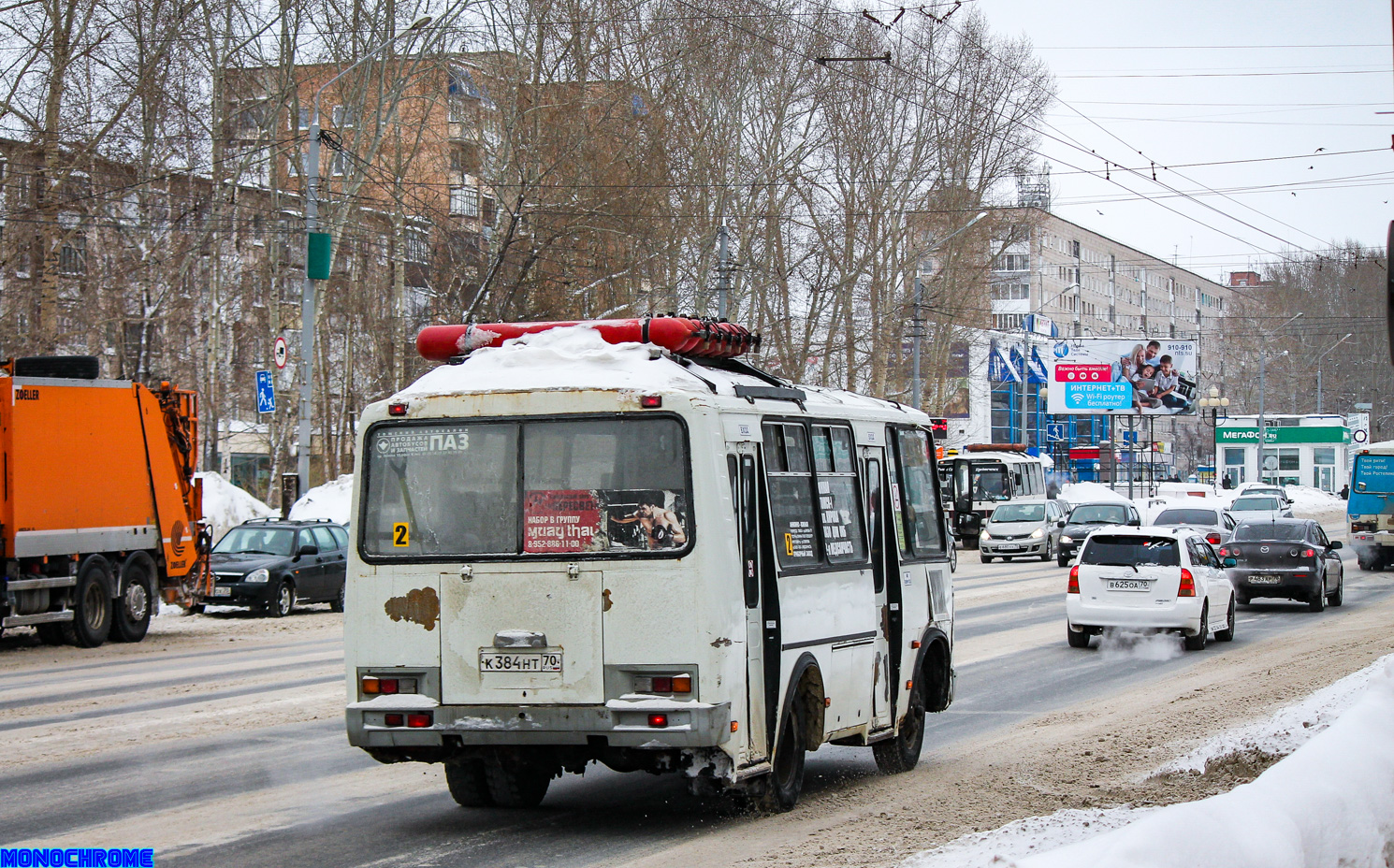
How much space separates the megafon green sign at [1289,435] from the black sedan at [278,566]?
270 ft

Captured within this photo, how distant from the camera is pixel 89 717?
13.1 m

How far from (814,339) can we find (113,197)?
104ft

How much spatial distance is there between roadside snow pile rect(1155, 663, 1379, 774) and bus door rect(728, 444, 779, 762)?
328 cm

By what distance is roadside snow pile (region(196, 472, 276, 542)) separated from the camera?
36.0 meters

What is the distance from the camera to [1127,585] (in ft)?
66.2

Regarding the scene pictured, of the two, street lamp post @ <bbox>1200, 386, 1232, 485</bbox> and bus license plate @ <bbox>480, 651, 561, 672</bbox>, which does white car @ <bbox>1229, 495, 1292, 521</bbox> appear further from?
bus license plate @ <bbox>480, 651, 561, 672</bbox>

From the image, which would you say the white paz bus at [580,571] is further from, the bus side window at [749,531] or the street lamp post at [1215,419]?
the street lamp post at [1215,419]

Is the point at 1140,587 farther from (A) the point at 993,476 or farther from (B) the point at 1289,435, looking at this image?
(B) the point at 1289,435

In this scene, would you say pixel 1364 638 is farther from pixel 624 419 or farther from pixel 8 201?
pixel 8 201

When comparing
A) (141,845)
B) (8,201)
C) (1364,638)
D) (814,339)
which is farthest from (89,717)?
(814,339)

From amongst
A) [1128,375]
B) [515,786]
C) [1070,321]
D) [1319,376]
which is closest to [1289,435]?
[1319,376]

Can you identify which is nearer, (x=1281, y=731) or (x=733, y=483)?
(x=733, y=483)

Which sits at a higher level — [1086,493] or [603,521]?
[603,521]

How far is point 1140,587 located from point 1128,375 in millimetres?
57980
